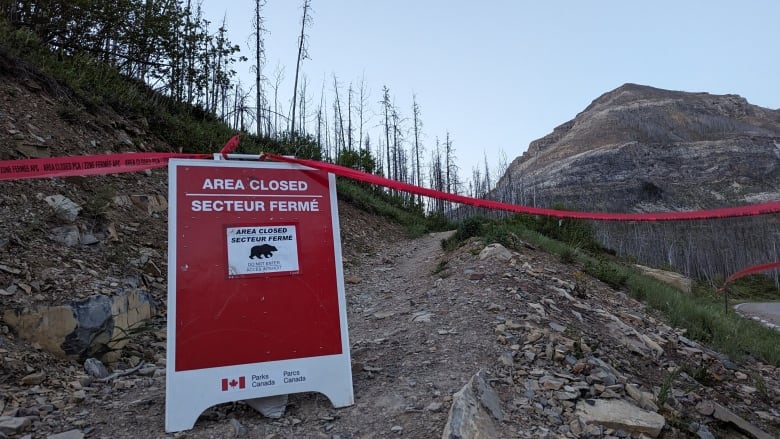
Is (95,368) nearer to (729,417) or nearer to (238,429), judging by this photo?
(238,429)

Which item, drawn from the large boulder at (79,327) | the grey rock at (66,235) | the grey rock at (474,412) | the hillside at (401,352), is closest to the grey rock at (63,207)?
the hillside at (401,352)

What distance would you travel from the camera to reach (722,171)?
56.8 m

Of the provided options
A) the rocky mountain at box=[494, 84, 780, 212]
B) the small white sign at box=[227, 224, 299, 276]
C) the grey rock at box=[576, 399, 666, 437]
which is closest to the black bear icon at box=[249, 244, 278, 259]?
the small white sign at box=[227, 224, 299, 276]

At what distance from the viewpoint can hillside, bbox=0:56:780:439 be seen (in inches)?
94.0

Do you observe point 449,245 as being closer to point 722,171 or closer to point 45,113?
point 45,113

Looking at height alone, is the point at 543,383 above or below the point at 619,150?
below

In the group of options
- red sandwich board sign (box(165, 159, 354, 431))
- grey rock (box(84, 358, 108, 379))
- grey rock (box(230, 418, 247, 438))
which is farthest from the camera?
grey rock (box(84, 358, 108, 379))

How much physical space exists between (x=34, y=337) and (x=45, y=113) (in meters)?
4.51

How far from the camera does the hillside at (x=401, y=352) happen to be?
2.39 meters

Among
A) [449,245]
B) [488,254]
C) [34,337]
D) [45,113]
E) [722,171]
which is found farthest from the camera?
[722,171]

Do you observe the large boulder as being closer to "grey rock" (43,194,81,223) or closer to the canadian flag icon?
"grey rock" (43,194,81,223)

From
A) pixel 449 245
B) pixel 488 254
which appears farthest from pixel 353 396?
pixel 449 245

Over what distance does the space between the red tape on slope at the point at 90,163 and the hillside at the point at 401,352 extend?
1.19 m

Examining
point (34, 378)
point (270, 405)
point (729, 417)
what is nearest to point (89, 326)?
point (34, 378)
